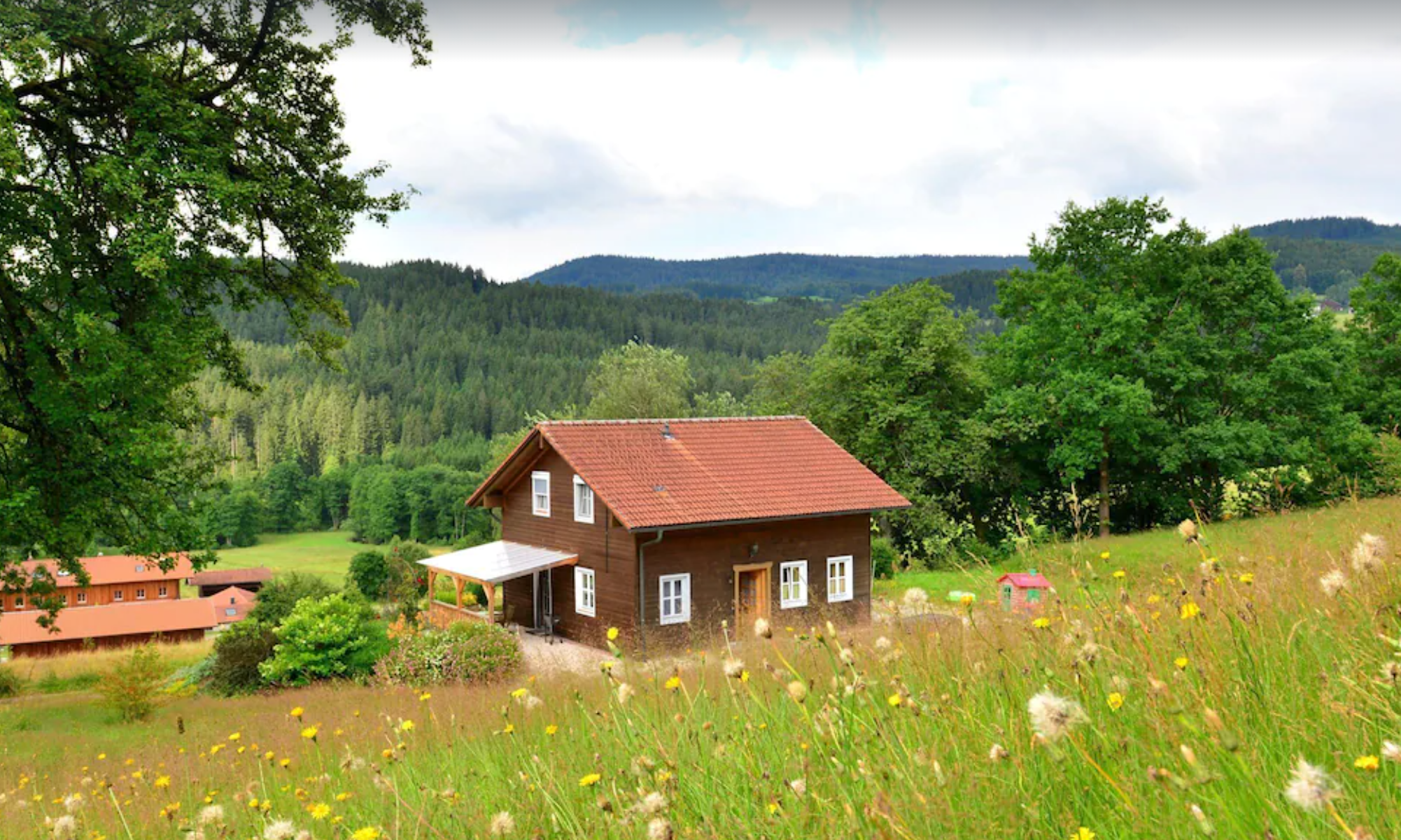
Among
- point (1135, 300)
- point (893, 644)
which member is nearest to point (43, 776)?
point (893, 644)

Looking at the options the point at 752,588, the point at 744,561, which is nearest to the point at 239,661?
the point at 744,561

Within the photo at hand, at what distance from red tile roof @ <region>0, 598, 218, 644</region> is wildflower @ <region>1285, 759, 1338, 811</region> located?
6496cm

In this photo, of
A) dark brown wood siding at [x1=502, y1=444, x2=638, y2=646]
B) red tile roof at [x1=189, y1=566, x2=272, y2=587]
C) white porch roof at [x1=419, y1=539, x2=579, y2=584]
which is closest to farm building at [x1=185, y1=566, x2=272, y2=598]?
red tile roof at [x1=189, y1=566, x2=272, y2=587]

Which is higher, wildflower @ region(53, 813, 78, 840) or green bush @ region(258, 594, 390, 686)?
wildflower @ region(53, 813, 78, 840)

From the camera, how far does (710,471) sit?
23297mm

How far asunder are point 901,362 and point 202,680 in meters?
24.0

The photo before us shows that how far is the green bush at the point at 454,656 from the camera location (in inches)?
A: 702

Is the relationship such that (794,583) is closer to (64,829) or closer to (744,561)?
(744,561)

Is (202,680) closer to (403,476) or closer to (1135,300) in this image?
(1135,300)

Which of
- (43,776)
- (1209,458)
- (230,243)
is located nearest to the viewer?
(43,776)

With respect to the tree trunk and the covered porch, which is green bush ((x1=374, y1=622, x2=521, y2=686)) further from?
the tree trunk

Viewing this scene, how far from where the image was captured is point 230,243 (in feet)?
51.9

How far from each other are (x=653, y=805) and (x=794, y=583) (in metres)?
21.6

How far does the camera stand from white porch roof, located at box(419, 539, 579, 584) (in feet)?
75.1
